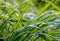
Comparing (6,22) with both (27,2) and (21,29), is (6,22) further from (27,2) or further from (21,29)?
(27,2)

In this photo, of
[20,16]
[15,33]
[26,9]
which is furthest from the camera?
[26,9]

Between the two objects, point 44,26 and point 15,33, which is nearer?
point 15,33

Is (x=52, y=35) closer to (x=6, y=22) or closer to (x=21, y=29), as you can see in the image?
(x=21, y=29)

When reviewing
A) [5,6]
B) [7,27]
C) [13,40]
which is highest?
[5,6]

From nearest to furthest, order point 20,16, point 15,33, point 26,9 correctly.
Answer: point 15,33 → point 20,16 → point 26,9

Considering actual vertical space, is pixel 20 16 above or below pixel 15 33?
above

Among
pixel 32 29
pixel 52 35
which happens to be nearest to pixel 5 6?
pixel 32 29

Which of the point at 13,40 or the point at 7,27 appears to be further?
Answer: the point at 7,27

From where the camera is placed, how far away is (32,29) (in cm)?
201

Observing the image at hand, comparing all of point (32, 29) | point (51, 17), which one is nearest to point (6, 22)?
point (32, 29)

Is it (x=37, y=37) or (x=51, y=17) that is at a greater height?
(x=51, y=17)

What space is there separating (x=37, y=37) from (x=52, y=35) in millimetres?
129

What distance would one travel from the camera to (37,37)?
2.02 metres

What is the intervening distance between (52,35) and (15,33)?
1.01ft
